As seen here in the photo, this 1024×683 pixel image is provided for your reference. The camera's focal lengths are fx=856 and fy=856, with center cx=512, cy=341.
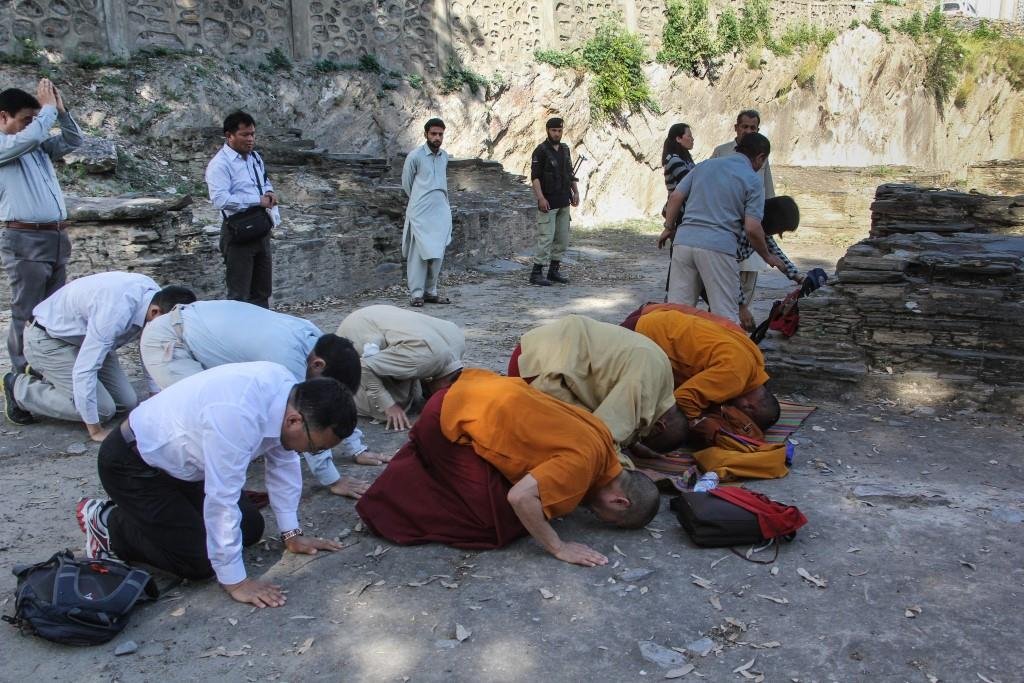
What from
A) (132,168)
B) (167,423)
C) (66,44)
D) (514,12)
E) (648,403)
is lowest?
(648,403)

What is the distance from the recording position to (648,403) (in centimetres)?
396

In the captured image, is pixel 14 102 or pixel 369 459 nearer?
pixel 369 459

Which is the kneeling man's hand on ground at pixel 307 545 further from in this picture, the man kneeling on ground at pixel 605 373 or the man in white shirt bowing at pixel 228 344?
the man kneeling on ground at pixel 605 373

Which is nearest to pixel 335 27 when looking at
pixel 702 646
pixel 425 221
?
pixel 425 221

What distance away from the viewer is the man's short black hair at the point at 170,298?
4098 mm

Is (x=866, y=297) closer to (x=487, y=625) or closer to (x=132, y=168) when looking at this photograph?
(x=487, y=625)

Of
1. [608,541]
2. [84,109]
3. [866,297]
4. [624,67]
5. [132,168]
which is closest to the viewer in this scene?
[608,541]

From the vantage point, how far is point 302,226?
27.3ft

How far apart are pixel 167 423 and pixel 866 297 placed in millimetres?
4172

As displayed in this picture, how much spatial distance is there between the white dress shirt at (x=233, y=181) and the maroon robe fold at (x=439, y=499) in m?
3.16

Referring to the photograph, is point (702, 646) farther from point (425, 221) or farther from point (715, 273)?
point (425, 221)

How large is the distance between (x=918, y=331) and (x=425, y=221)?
441 centimetres

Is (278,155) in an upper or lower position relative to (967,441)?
upper

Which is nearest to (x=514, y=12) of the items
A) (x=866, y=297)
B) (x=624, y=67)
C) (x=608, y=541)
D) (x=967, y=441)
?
(x=624, y=67)
